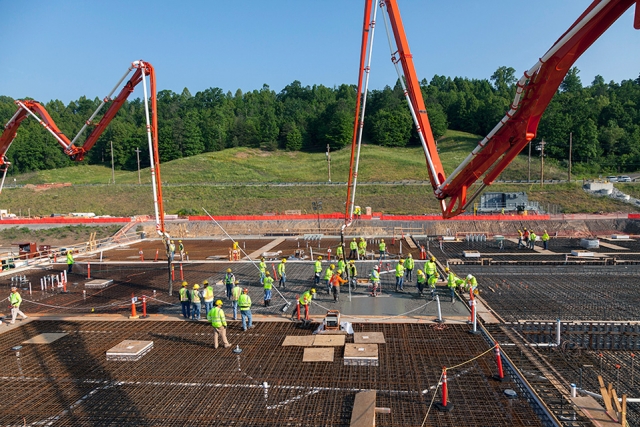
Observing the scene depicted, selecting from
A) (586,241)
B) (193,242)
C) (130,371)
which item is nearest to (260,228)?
(193,242)

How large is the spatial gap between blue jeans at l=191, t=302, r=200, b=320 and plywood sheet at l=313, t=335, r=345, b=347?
468 cm

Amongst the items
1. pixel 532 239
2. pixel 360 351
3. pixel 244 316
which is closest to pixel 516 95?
pixel 360 351

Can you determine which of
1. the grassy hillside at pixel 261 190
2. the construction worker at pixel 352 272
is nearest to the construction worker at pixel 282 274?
the construction worker at pixel 352 272

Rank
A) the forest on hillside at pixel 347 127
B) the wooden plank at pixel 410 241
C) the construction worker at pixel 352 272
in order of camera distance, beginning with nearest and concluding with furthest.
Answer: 1. the construction worker at pixel 352 272
2. the wooden plank at pixel 410 241
3. the forest on hillside at pixel 347 127

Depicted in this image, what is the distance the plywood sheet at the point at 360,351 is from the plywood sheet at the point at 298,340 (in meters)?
1.25

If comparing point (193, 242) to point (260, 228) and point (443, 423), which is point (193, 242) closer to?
point (260, 228)

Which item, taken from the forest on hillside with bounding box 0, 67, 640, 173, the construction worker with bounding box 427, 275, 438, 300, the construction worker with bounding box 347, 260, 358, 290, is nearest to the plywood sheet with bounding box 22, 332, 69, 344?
the construction worker with bounding box 347, 260, 358, 290

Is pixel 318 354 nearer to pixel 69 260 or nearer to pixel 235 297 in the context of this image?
pixel 235 297

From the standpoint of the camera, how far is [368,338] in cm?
1356

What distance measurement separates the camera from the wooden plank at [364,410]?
28.6 ft

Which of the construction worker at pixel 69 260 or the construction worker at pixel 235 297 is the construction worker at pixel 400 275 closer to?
the construction worker at pixel 235 297

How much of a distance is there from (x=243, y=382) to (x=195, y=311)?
5.58m

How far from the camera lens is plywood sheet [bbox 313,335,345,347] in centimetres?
1330

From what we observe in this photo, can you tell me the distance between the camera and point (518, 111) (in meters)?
10.8
